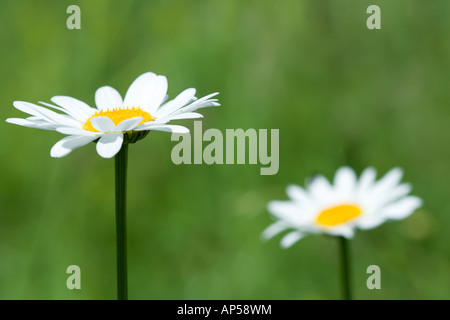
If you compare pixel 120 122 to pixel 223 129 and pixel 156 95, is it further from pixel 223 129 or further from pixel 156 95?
pixel 223 129

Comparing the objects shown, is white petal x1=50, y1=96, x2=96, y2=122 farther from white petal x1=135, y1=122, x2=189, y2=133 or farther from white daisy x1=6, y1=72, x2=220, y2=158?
white petal x1=135, y1=122, x2=189, y2=133

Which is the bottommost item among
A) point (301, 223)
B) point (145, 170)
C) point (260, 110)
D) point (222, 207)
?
point (301, 223)

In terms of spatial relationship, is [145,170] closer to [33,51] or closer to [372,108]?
[33,51]

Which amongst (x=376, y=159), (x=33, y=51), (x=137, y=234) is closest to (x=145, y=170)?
(x=137, y=234)

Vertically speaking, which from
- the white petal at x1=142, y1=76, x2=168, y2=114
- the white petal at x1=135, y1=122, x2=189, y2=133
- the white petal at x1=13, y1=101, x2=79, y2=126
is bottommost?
the white petal at x1=135, y1=122, x2=189, y2=133

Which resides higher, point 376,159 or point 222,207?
point 376,159

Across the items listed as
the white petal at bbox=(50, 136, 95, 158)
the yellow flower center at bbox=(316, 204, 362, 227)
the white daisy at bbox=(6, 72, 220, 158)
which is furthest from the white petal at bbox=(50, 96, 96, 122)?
the yellow flower center at bbox=(316, 204, 362, 227)
